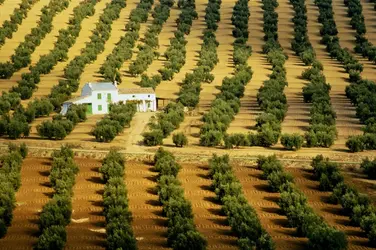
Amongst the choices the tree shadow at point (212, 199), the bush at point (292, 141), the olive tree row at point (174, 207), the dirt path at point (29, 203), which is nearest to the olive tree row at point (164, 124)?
the olive tree row at point (174, 207)

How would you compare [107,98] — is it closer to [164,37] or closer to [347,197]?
[347,197]

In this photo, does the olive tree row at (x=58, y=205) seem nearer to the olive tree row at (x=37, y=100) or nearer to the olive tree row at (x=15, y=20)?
the olive tree row at (x=37, y=100)

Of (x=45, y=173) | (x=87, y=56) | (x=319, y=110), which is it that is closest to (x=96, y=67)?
(x=87, y=56)

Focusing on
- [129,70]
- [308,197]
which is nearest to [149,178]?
[308,197]

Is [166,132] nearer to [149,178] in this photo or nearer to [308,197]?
[149,178]

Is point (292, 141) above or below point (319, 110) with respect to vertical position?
below

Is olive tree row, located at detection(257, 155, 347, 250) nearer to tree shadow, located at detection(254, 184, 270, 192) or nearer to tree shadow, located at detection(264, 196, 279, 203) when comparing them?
tree shadow, located at detection(254, 184, 270, 192)
